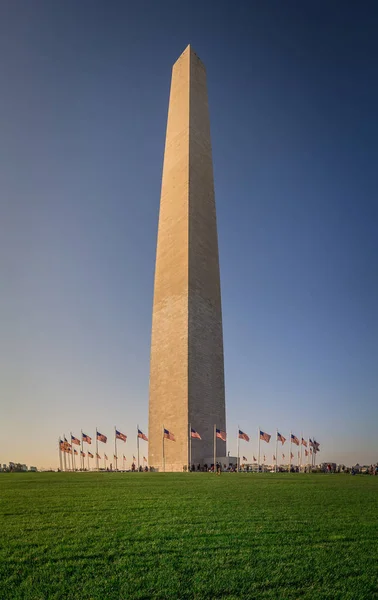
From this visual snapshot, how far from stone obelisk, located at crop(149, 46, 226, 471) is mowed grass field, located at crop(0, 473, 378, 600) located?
28.0m

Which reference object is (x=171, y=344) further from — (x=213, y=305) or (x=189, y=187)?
(x=189, y=187)

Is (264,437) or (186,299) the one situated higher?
(186,299)

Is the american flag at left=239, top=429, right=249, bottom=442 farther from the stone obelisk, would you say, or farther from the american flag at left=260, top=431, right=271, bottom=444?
the stone obelisk

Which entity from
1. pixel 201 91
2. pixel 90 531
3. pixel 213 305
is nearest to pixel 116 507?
pixel 90 531

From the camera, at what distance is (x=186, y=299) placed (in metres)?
40.6

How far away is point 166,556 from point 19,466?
57603mm

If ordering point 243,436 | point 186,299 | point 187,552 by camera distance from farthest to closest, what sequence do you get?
point 186,299
point 243,436
point 187,552

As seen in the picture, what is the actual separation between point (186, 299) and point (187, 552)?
3487 centimetres

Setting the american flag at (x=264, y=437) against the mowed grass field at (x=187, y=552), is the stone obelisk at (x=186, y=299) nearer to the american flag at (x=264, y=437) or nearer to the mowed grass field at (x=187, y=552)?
the american flag at (x=264, y=437)

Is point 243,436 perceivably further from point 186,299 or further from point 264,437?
point 186,299

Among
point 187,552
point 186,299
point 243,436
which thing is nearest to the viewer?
point 187,552

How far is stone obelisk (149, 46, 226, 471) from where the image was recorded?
126 feet

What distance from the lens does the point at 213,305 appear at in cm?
4403

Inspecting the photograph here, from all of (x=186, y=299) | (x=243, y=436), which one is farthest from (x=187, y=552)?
(x=186, y=299)
